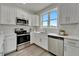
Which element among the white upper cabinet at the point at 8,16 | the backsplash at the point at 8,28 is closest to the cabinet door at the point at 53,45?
the backsplash at the point at 8,28

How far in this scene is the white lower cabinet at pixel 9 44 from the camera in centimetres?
184

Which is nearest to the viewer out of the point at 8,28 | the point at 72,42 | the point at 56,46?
the point at 72,42

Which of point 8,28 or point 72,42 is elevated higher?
point 8,28

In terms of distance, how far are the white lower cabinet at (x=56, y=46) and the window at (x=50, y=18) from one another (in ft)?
1.83

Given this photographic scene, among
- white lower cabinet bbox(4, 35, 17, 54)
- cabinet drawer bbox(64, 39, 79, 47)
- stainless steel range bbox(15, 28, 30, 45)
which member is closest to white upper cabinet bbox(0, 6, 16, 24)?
stainless steel range bbox(15, 28, 30, 45)

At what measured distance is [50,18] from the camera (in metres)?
2.25

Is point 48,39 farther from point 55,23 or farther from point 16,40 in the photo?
point 16,40

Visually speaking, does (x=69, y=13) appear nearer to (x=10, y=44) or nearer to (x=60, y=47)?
(x=60, y=47)

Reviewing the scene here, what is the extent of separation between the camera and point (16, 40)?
2.02 metres

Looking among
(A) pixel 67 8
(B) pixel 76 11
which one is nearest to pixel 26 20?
(A) pixel 67 8

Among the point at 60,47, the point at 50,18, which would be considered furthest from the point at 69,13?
the point at 60,47

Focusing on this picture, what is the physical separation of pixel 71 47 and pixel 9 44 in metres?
1.56

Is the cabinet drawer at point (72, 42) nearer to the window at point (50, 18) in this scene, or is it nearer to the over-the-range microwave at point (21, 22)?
the window at point (50, 18)

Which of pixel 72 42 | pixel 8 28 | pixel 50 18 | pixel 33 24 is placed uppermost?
pixel 50 18
